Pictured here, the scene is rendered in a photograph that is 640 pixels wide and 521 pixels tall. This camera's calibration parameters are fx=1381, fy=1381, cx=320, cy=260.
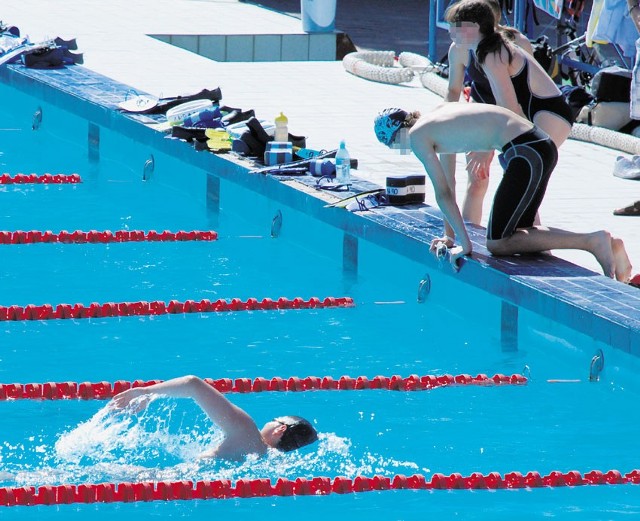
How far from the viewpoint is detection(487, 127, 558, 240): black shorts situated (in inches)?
230

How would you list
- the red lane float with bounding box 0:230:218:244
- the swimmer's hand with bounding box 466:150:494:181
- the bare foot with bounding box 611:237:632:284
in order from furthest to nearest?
1. the red lane float with bounding box 0:230:218:244
2. the swimmer's hand with bounding box 466:150:494:181
3. the bare foot with bounding box 611:237:632:284

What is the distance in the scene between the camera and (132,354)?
5969 mm

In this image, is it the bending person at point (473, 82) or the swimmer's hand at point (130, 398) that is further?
the bending person at point (473, 82)

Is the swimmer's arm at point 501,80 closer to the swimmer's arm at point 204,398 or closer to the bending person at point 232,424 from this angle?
the bending person at point 232,424

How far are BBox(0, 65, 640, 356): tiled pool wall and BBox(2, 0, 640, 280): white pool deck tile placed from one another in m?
0.56

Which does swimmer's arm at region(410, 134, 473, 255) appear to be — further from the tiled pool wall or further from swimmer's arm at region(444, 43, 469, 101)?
swimmer's arm at region(444, 43, 469, 101)

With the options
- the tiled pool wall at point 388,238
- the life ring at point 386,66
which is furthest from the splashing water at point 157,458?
the life ring at point 386,66

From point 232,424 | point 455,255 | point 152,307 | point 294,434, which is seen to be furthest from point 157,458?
point 455,255

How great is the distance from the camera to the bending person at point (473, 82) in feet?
19.9

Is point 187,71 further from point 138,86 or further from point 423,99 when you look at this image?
point 423,99

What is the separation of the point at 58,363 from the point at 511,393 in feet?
6.23

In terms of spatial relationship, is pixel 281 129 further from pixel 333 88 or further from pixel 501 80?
pixel 333 88

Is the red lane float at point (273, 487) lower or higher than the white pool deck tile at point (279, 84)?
lower

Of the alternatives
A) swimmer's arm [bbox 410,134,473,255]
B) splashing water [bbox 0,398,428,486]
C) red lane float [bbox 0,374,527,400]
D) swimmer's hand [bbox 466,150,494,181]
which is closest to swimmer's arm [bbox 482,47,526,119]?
swimmer's hand [bbox 466,150,494,181]
